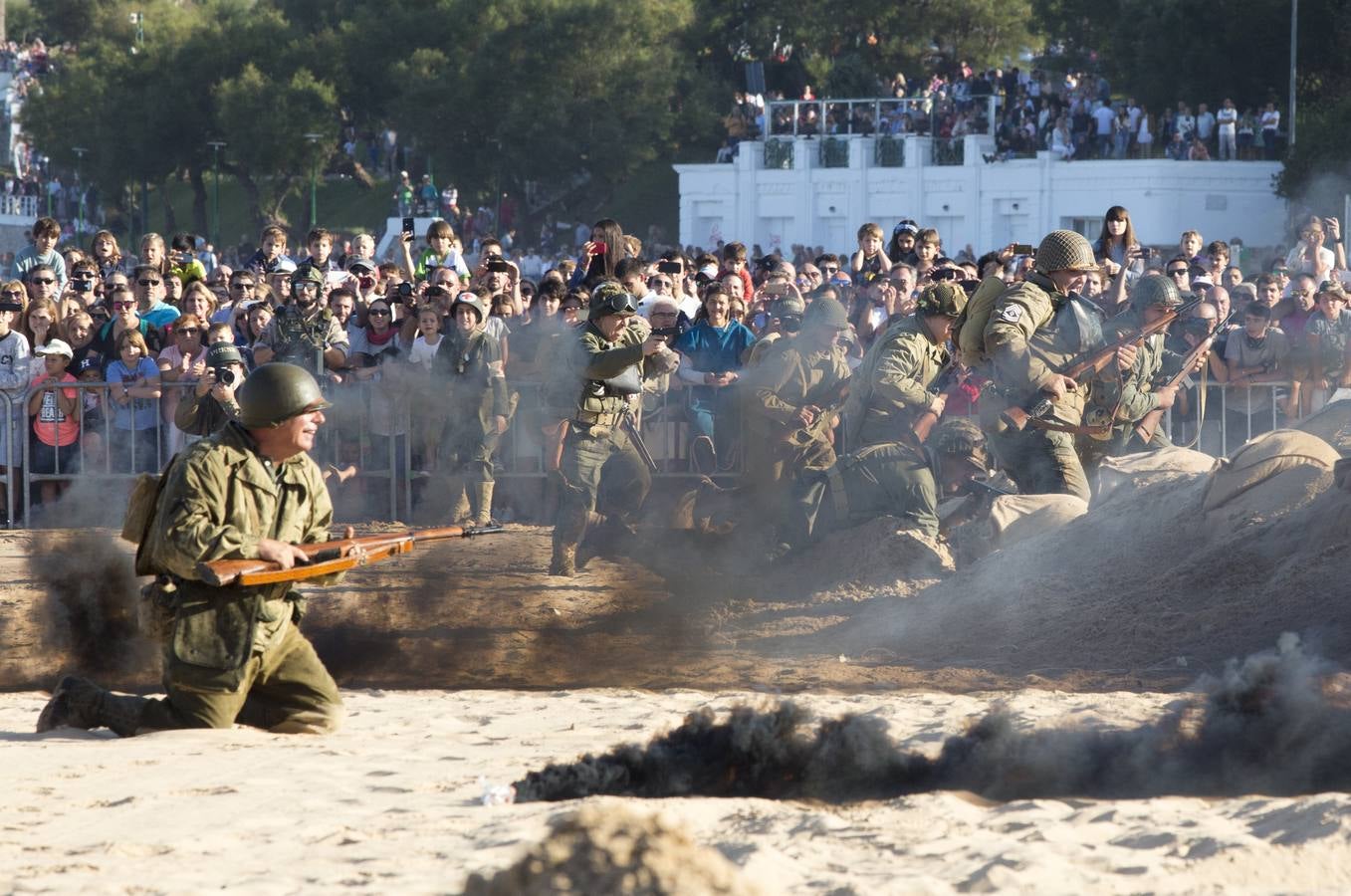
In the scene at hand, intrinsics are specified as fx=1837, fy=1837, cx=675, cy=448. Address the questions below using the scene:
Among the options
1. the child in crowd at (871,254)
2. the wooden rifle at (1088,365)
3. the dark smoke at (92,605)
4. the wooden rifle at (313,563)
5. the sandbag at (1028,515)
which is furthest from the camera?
the child in crowd at (871,254)

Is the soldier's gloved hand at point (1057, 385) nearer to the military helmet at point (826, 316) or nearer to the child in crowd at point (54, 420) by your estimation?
A: the military helmet at point (826, 316)

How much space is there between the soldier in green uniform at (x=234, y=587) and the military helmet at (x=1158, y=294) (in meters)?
5.64

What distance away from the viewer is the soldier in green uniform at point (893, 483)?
1088 centimetres

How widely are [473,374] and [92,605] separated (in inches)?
129

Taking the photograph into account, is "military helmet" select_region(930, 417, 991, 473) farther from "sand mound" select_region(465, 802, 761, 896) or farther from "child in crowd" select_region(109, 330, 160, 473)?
"sand mound" select_region(465, 802, 761, 896)

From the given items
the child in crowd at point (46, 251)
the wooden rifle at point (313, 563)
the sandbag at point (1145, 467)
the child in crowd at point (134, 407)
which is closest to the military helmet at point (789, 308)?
the sandbag at point (1145, 467)

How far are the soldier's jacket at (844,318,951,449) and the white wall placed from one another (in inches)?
968

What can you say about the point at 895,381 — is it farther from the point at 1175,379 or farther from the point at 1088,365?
the point at 1175,379

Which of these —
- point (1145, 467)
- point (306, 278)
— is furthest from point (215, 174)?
point (1145, 467)

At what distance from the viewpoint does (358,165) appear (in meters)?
61.7

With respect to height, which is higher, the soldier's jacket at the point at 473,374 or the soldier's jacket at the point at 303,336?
the soldier's jacket at the point at 303,336

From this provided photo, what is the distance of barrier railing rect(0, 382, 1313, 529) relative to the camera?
1256 centimetres

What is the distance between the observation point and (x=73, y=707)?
6922mm

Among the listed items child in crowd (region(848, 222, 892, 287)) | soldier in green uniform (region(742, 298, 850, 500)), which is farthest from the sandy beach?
child in crowd (region(848, 222, 892, 287))
